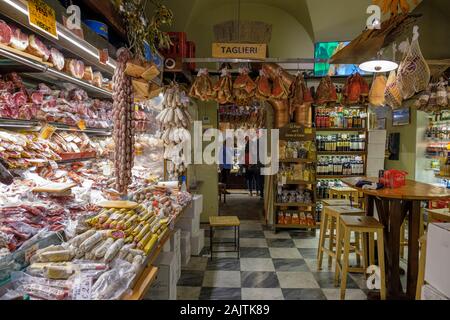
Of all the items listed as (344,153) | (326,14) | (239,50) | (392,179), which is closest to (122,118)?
(239,50)

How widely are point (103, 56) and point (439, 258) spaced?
262 cm

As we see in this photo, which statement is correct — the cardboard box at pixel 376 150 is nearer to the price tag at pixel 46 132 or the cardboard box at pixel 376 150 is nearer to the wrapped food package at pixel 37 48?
the price tag at pixel 46 132

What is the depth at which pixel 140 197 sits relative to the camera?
120 inches

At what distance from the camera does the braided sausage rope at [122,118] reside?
2441 mm

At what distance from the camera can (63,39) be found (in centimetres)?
190

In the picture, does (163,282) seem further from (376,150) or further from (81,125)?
(376,150)

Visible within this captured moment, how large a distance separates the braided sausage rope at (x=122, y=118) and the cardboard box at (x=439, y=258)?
2214mm

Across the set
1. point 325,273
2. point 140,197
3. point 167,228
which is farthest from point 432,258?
point 140,197

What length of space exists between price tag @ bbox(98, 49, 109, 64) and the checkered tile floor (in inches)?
93.9

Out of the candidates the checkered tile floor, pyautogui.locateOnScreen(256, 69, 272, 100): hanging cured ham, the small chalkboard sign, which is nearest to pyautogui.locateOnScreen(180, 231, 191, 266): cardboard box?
the checkered tile floor

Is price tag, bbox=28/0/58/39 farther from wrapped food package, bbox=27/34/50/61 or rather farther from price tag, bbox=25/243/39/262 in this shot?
price tag, bbox=25/243/39/262

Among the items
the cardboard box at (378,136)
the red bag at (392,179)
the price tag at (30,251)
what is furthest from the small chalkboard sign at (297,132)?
the price tag at (30,251)

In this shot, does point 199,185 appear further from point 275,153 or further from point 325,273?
point 325,273
